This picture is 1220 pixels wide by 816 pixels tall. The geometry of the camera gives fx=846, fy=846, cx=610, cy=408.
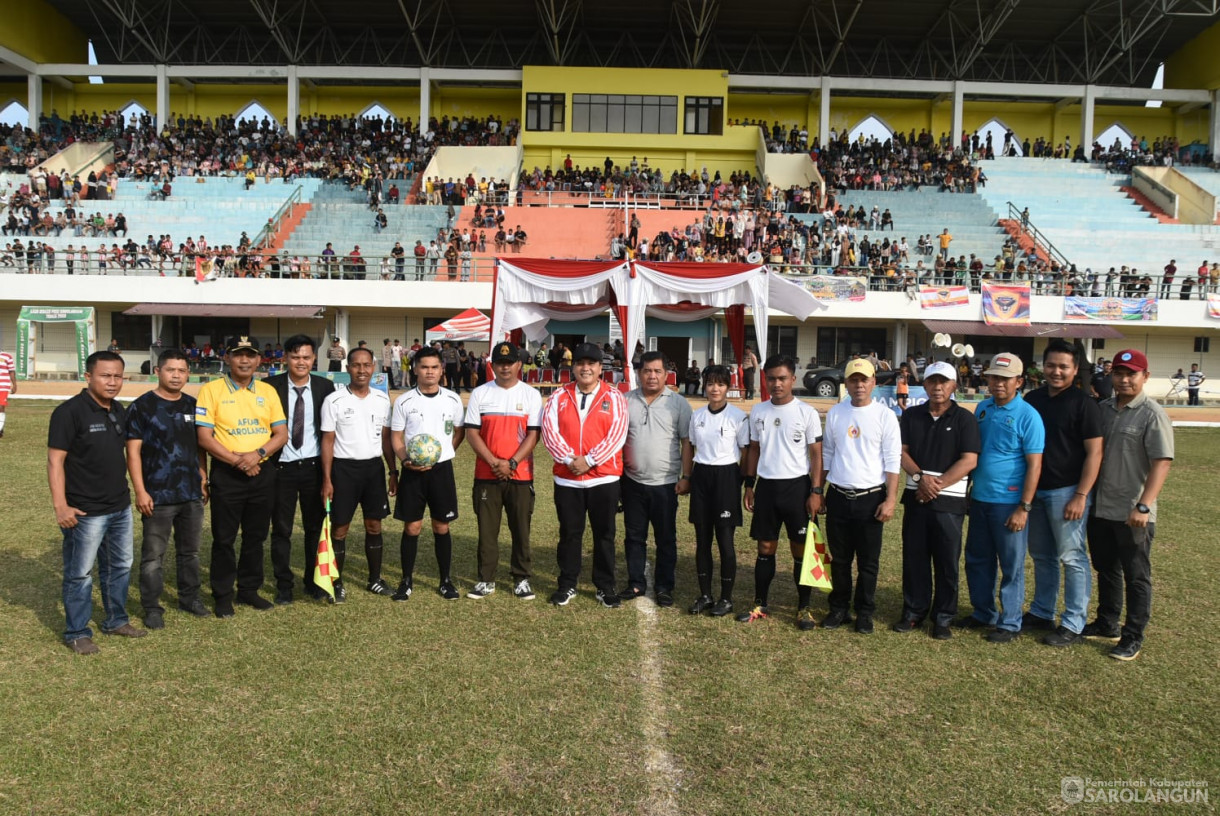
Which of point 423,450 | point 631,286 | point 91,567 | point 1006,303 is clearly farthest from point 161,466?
point 1006,303

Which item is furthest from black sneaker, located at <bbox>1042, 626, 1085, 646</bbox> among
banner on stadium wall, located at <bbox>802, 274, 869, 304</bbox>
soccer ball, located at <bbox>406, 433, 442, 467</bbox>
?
banner on stadium wall, located at <bbox>802, 274, 869, 304</bbox>

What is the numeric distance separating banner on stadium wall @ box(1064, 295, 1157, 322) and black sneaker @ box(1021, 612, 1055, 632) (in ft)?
87.2

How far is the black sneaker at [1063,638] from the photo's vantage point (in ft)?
17.5

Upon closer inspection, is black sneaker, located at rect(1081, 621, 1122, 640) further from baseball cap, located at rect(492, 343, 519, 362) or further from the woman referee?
baseball cap, located at rect(492, 343, 519, 362)

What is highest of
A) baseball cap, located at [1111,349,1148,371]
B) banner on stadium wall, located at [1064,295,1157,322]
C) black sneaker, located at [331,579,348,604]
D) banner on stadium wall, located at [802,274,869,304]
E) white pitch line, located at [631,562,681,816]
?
banner on stadium wall, located at [802,274,869,304]

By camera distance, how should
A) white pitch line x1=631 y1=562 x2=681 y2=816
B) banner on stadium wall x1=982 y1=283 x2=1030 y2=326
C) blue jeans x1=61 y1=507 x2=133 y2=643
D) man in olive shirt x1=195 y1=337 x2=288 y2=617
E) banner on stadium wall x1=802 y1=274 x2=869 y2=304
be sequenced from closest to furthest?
white pitch line x1=631 y1=562 x2=681 y2=816 < blue jeans x1=61 y1=507 x2=133 y2=643 < man in olive shirt x1=195 y1=337 x2=288 y2=617 < banner on stadium wall x1=802 y1=274 x2=869 y2=304 < banner on stadium wall x1=982 y1=283 x2=1030 y2=326

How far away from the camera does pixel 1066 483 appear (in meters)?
5.34

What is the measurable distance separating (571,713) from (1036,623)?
332cm

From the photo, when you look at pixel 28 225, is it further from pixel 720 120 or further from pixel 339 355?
pixel 720 120

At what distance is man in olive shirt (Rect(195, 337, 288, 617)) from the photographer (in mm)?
5484

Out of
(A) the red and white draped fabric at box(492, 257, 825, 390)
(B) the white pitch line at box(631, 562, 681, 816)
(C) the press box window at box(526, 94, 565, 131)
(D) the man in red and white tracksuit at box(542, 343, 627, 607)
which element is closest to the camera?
(B) the white pitch line at box(631, 562, 681, 816)

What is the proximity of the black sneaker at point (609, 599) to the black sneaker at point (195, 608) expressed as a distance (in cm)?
264

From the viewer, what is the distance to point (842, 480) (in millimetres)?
5457

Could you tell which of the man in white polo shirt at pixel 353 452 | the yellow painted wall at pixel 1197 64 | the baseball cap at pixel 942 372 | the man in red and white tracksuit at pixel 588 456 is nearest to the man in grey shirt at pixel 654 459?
the man in red and white tracksuit at pixel 588 456
